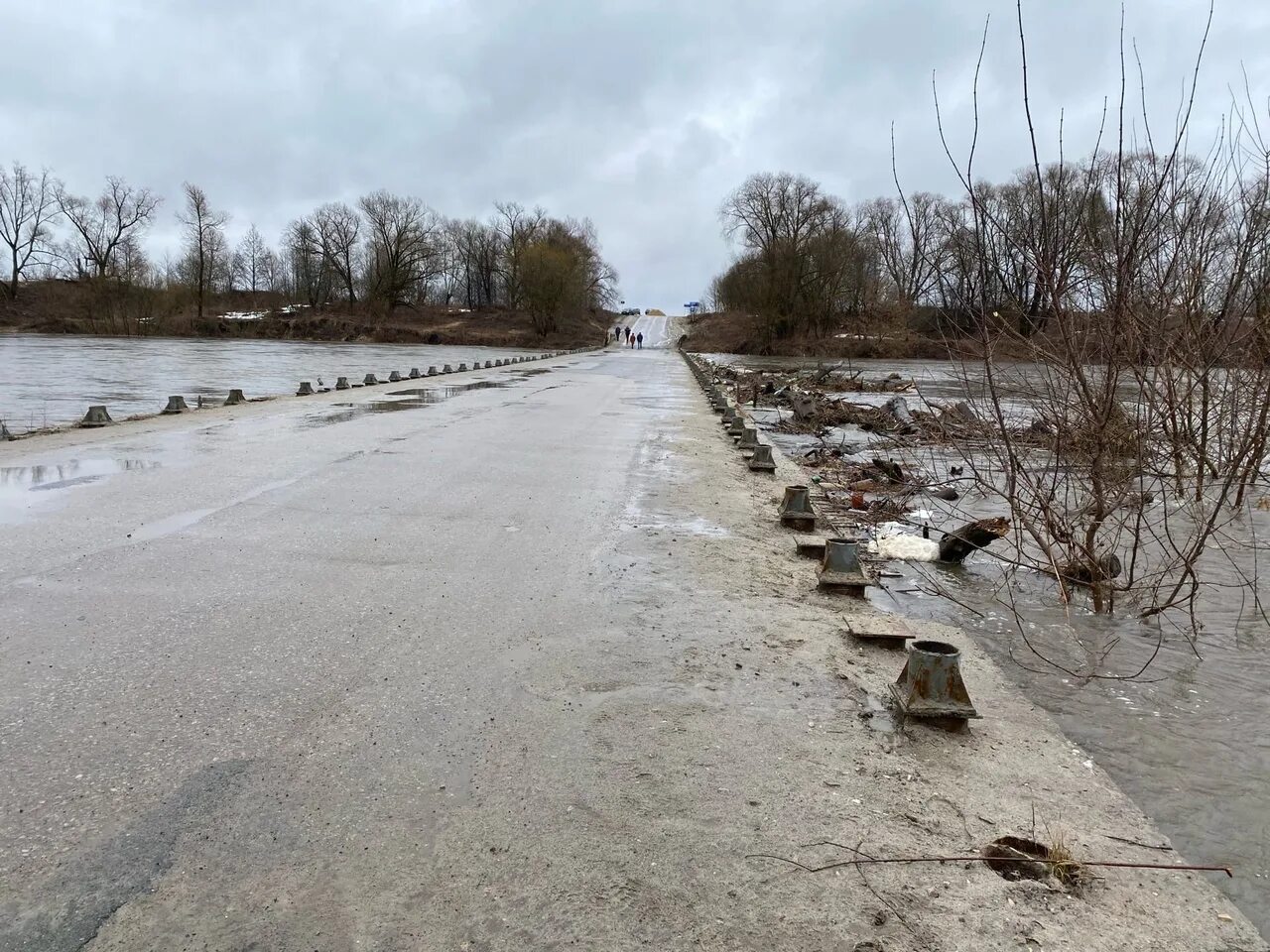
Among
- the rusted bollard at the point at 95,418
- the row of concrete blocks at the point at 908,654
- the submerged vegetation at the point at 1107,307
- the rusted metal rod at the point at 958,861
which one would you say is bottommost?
the rusted metal rod at the point at 958,861

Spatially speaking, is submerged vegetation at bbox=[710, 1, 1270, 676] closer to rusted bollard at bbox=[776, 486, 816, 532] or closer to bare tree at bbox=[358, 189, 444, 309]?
rusted bollard at bbox=[776, 486, 816, 532]

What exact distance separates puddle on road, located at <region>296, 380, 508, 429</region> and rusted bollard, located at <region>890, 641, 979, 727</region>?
977 centimetres

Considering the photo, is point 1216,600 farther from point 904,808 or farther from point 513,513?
point 513,513

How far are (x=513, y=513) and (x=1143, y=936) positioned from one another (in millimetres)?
5040

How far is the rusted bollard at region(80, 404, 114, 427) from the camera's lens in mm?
10836

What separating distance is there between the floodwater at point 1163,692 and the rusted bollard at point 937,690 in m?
0.57

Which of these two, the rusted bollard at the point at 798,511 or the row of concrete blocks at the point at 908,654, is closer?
the row of concrete blocks at the point at 908,654

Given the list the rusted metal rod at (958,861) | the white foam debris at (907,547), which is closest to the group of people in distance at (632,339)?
the white foam debris at (907,547)

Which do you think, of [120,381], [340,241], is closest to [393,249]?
[340,241]

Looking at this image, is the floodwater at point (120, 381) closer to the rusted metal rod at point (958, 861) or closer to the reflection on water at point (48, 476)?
the reflection on water at point (48, 476)

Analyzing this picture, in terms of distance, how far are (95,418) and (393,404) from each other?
5.08m

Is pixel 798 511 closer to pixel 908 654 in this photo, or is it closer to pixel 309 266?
pixel 908 654

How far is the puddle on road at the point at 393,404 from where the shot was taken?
12.0 metres

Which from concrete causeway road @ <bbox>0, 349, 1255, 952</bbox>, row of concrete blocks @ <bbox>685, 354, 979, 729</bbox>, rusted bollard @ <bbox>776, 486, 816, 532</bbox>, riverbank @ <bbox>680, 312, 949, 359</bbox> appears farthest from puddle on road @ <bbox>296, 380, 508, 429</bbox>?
riverbank @ <bbox>680, 312, 949, 359</bbox>
